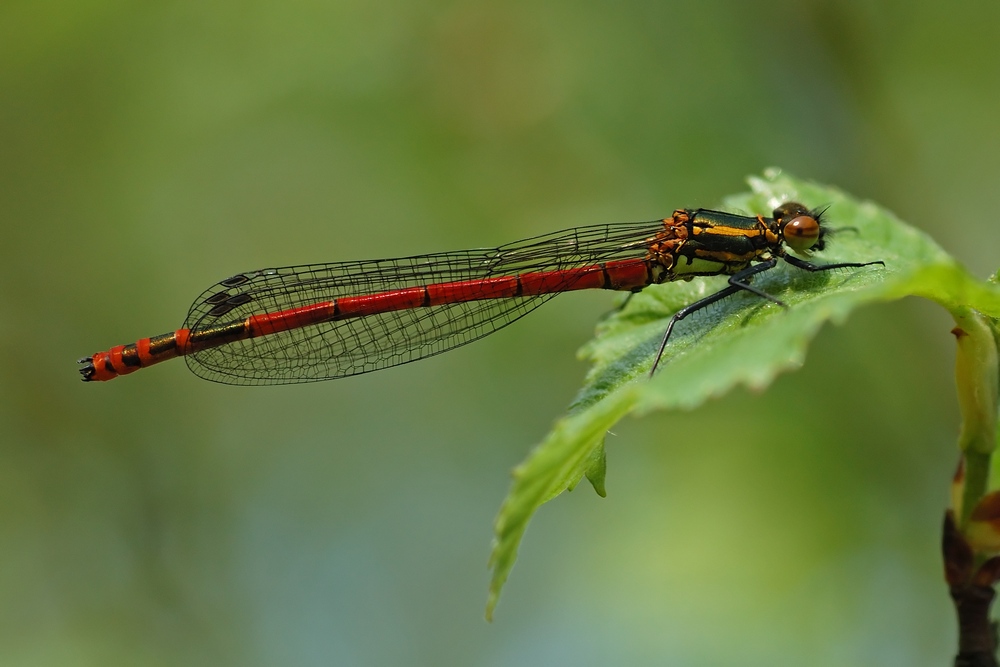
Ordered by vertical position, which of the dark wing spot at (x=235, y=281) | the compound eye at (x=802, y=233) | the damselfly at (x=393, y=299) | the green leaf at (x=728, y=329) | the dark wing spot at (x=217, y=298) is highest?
the dark wing spot at (x=235, y=281)

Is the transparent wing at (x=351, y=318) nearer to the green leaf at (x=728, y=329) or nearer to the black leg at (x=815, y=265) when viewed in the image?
the green leaf at (x=728, y=329)

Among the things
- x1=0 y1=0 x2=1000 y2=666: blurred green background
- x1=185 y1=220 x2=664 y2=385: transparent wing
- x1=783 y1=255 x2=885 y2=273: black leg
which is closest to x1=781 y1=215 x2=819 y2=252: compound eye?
x1=783 y1=255 x2=885 y2=273: black leg

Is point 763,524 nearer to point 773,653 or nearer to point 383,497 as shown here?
point 773,653

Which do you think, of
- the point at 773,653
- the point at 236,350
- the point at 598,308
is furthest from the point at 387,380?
the point at 773,653

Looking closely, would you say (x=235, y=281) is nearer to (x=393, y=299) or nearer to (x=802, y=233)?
(x=393, y=299)

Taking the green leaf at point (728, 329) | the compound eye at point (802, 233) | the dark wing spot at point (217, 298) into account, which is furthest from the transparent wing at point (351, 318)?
the compound eye at point (802, 233)
